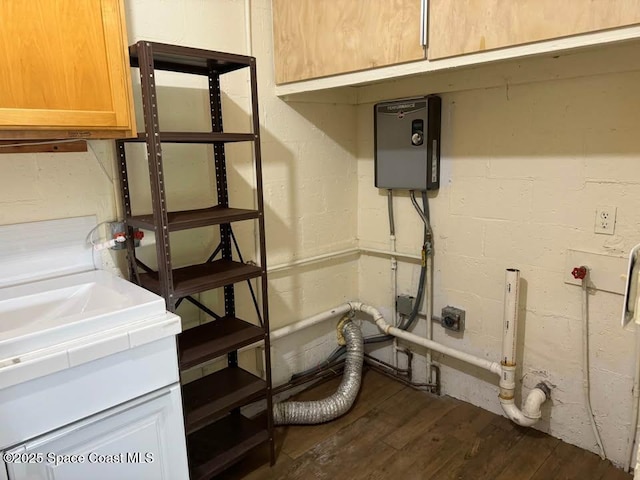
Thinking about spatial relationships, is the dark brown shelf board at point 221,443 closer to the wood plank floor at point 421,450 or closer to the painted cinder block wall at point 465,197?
the wood plank floor at point 421,450

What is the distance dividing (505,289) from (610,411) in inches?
25.4

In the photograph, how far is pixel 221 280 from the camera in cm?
165

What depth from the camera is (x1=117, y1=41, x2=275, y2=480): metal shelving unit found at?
4.80 ft

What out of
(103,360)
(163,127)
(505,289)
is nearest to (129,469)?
(103,360)

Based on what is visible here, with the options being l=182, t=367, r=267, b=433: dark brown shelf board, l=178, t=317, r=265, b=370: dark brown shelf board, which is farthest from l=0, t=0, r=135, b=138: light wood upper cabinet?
l=182, t=367, r=267, b=433: dark brown shelf board

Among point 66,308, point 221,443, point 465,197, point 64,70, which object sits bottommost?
point 221,443

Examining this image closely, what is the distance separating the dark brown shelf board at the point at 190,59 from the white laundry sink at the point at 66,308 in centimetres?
78

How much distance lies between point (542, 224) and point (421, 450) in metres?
1.15

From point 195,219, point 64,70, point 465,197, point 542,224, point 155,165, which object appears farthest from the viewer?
point 465,197

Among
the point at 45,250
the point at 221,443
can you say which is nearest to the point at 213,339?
the point at 221,443

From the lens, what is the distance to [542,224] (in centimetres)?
196

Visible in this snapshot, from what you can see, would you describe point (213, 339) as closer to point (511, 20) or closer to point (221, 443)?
point (221, 443)

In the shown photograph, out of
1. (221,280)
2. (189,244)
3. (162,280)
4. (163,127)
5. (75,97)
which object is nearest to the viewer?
(75,97)

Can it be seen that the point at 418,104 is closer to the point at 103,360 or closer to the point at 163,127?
the point at 163,127
